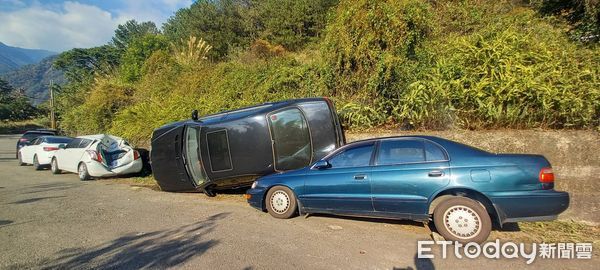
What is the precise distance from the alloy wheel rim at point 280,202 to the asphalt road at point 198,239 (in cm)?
22

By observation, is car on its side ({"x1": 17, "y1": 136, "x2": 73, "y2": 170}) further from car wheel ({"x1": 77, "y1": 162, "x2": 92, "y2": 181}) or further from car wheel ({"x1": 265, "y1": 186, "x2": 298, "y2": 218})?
car wheel ({"x1": 265, "y1": 186, "x2": 298, "y2": 218})

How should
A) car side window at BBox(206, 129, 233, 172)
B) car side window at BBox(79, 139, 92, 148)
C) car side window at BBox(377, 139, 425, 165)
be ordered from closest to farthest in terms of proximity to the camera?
car side window at BBox(377, 139, 425, 165)
car side window at BBox(206, 129, 233, 172)
car side window at BBox(79, 139, 92, 148)

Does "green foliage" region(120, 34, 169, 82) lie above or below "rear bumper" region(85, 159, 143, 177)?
above

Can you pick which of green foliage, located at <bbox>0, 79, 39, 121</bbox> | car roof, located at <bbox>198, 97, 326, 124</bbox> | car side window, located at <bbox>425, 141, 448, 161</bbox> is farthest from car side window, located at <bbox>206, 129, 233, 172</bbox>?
green foliage, located at <bbox>0, 79, 39, 121</bbox>

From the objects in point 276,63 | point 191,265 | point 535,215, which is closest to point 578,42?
point 535,215

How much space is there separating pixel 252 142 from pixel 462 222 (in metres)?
4.10

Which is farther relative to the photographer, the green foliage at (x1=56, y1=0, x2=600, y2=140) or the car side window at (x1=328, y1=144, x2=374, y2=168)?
the green foliage at (x1=56, y1=0, x2=600, y2=140)

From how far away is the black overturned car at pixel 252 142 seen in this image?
6.83 meters

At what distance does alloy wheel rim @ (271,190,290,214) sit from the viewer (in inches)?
235

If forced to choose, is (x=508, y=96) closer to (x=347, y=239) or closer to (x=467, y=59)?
(x=467, y=59)

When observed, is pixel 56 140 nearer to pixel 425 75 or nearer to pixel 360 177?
pixel 360 177

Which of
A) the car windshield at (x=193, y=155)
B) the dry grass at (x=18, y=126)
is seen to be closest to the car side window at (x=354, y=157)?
the car windshield at (x=193, y=155)

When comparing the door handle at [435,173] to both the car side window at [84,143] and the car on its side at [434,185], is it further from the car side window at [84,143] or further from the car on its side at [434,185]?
the car side window at [84,143]

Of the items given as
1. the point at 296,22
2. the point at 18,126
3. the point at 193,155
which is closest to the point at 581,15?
Answer: the point at 193,155
